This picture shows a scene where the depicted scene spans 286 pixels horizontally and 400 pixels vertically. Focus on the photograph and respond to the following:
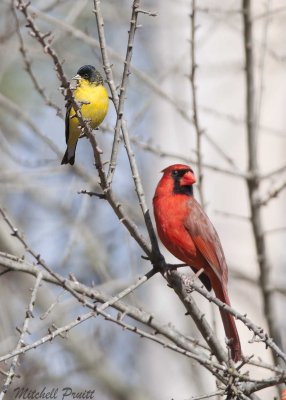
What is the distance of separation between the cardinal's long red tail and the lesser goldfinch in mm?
1033

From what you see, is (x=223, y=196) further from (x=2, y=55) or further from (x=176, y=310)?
(x=2, y=55)

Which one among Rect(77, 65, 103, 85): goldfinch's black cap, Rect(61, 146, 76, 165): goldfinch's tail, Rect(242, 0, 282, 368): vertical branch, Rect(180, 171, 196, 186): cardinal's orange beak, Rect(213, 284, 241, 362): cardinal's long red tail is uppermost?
Rect(242, 0, 282, 368): vertical branch

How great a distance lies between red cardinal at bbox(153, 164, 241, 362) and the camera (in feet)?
14.5

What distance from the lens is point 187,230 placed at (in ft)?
14.8

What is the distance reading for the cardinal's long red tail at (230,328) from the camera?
3990 millimetres

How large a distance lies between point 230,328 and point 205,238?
54 centimetres

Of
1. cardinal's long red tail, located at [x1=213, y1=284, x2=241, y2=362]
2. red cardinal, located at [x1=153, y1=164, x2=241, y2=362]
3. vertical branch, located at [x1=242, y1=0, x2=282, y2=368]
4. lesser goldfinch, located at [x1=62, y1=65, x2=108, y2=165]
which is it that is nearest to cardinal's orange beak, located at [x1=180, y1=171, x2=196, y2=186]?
red cardinal, located at [x1=153, y1=164, x2=241, y2=362]

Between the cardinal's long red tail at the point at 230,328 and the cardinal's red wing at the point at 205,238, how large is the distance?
8cm

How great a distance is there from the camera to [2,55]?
22.2ft

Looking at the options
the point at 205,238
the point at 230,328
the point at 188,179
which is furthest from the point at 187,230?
the point at 230,328

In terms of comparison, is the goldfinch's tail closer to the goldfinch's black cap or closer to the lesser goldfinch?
the lesser goldfinch

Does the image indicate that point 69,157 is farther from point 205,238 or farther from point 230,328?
point 230,328

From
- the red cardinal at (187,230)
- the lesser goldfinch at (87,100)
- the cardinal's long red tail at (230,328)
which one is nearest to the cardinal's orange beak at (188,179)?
the red cardinal at (187,230)

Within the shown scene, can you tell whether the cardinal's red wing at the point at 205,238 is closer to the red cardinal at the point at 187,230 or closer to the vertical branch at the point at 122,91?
the red cardinal at the point at 187,230
